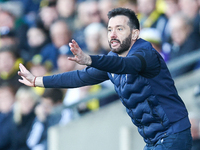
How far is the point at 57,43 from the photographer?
6586 mm

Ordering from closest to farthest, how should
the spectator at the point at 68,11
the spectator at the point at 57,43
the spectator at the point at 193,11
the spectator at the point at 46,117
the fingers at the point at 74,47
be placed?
the fingers at the point at 74,47 → the spectator at the point at 193,11 → the spectator at the point at 46,117 → the spectator at the point at 57,43 → the spectator at the point at 68,11

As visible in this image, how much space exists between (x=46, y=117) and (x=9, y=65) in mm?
1679

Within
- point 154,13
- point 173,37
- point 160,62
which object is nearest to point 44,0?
point 154,13

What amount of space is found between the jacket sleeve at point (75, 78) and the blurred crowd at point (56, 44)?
6.84ft

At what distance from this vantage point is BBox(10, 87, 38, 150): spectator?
19.8ft

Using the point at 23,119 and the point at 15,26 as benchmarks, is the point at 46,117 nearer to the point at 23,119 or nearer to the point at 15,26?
the point at 23,119

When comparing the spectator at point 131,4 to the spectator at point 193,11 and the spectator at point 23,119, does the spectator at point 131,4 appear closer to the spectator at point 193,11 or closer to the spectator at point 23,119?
the spectator at point 193,11

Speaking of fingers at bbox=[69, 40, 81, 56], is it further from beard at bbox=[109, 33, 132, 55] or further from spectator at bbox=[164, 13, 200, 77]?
spectator at bbox=[164, 13, 200, 77]

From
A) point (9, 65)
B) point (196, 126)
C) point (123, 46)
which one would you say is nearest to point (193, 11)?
point (196, 126)

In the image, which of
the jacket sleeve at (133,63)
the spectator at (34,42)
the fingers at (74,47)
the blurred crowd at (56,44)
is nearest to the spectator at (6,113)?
the blurred crowd at (56,44)

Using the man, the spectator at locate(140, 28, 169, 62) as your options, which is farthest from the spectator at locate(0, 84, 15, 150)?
the man

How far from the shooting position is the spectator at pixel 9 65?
684 centimetres

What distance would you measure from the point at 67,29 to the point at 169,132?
161 inches

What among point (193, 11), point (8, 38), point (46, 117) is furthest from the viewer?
point (8, 38)
